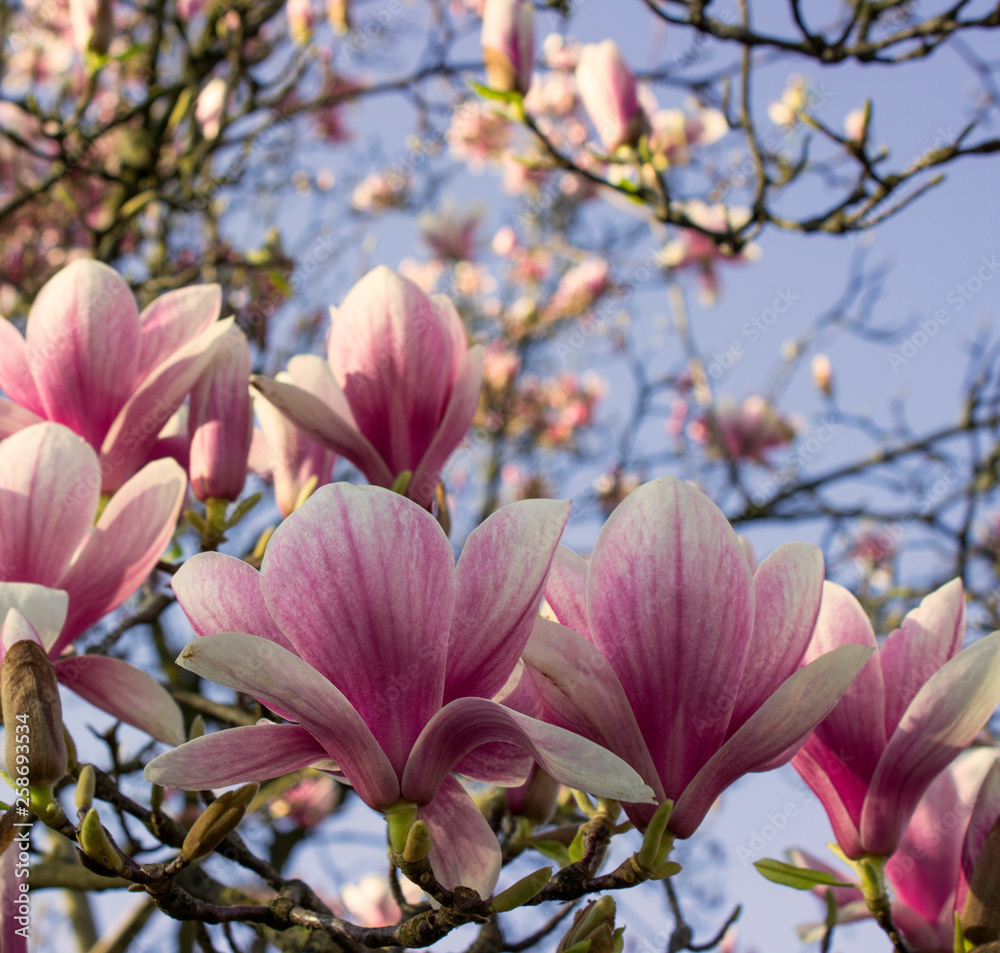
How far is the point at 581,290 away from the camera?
662 centimetres

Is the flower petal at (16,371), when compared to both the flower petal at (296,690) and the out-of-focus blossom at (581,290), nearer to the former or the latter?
the flower petal at (296,690)

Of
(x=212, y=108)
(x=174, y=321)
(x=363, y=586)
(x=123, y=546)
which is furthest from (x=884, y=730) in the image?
(x=212, y=108)

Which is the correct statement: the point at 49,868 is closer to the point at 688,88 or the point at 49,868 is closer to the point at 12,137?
the point at 12,137

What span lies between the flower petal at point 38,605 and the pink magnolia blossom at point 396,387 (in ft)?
1.23

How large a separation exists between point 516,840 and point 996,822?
55 cm

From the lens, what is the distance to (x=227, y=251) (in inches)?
126

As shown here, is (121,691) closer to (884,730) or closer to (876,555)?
(884,730)

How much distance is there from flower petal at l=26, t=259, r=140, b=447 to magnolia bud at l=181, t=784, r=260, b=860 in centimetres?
53

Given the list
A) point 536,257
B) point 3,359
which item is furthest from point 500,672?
point 536,257

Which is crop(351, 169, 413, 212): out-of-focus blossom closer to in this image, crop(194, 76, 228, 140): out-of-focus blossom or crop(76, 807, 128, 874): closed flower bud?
crop(194, 76, 228, 140): out-of-focus blossom

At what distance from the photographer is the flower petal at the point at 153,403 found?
40.3 inches

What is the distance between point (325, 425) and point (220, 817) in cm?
51

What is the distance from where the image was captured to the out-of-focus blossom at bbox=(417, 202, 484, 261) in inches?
298

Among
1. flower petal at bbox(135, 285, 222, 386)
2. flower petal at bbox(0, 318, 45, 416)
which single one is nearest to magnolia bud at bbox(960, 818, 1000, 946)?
flower petal at bbox(135, 285, 222, 386)
